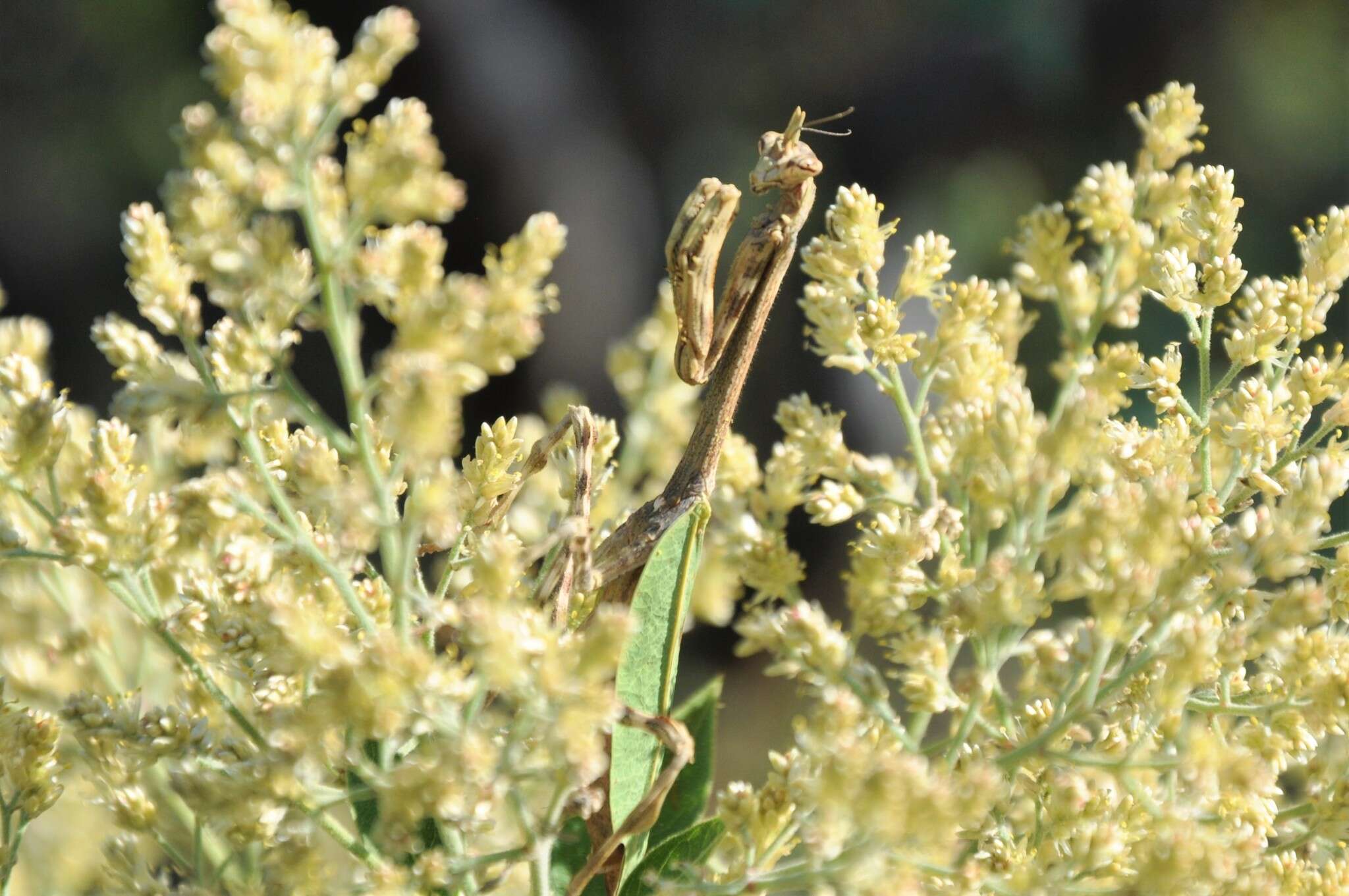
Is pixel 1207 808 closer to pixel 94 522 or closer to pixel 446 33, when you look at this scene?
pixel 94 522

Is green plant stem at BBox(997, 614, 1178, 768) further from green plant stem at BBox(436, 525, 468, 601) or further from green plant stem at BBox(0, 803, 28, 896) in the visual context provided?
green plant stem at BBox(0, 803, 28, 896)

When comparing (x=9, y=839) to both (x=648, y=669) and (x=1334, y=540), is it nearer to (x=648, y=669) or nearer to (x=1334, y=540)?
(x=648, y=669)

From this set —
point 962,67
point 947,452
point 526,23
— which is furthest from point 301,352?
point 947,452

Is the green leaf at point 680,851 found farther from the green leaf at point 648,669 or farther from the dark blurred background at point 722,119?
the dark blurred background at point 722,119

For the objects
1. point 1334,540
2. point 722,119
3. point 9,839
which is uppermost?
point 722,119

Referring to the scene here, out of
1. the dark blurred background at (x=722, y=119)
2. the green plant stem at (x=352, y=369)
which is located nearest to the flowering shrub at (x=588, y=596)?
the green plant stem at (x=352, y=369)

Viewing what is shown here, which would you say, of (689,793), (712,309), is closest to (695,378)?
(712,309)
